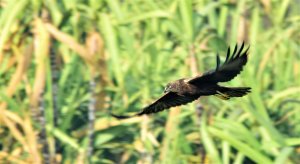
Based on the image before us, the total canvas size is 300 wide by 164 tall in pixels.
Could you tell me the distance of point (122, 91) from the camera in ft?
18.8

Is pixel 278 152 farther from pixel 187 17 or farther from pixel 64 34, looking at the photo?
pixel 64 34

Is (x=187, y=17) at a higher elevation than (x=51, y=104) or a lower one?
higher

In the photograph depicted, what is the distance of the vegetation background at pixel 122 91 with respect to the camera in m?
5.56

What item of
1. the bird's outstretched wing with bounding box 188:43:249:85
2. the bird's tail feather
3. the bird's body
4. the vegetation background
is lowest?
the vegetation background

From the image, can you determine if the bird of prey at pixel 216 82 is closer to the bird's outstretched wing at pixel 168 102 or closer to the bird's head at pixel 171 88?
the bird's head at pixel 171 88

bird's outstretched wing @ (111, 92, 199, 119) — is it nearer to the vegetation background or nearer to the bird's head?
the bird's head

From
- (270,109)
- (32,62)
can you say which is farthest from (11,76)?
(270,109)

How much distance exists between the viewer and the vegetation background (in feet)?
18.2

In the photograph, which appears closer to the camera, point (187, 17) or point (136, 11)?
point (187, 17)

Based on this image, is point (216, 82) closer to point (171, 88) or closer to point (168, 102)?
point (171, 88)

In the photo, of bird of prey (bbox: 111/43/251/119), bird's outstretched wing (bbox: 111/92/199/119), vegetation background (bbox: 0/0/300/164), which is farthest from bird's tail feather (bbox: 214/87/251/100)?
vegetation background (bbox: 0/0/300/164)

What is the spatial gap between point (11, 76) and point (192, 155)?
3.31 ft

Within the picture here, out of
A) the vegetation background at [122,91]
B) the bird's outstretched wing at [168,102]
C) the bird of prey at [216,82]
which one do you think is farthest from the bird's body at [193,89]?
the vegetation background at [122,91]

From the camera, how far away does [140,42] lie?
610cm
